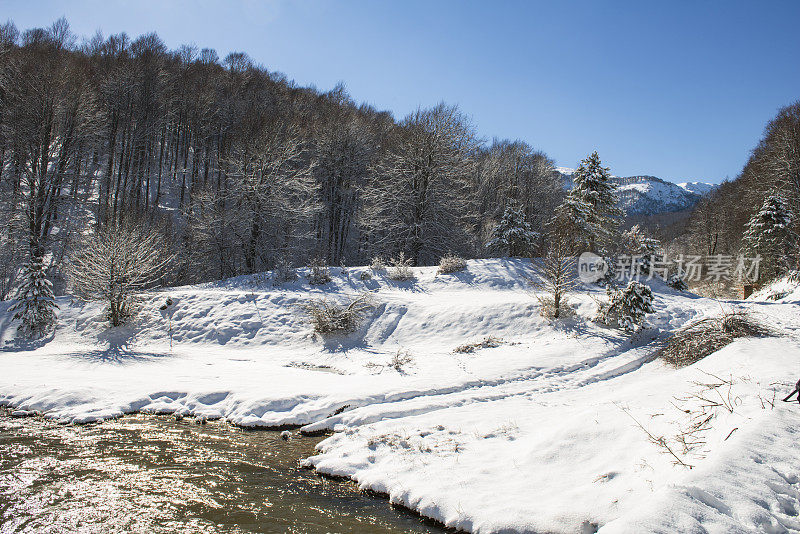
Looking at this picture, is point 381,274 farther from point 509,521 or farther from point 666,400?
point 509,521

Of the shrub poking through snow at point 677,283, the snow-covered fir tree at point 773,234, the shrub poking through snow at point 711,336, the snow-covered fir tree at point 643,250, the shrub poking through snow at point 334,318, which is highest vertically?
the snow-covered fir tree at point 773,234

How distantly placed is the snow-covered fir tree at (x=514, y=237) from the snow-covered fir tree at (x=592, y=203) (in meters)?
2.83

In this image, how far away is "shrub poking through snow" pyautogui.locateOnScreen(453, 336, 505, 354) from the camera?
13.9 meters

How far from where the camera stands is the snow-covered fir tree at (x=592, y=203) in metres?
23.4

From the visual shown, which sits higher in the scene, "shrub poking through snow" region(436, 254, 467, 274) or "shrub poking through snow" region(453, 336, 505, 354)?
"shrub poking through snow" region(436, 254, 467, 274)

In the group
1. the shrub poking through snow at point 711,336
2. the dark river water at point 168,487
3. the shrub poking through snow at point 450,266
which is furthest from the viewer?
the shrub poking through snow at point 450,266

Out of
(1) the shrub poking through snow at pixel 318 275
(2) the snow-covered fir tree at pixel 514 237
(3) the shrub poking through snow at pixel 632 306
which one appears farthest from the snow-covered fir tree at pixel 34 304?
(2) the snow-covered fir tree at pixel 514 237

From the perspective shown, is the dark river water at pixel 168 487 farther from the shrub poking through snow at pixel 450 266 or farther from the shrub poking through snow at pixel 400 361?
the shrub poking through snow at pixel 450 266

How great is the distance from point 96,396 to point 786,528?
12.6 m

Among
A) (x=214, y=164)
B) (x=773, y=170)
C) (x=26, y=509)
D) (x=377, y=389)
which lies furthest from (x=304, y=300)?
(x=773, y=170)

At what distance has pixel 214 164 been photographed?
1511 inches

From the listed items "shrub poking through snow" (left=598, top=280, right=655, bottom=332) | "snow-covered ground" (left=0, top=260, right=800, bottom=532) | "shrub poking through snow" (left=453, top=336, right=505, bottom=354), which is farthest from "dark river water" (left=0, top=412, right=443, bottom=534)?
"shrub poking through snow" (left=598, top=280, right=655, bottom=332)

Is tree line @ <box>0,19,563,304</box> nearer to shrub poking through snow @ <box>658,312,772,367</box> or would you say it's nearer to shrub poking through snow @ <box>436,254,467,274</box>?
A: shrub poking through snow @ <box>436,254,467,274</box>

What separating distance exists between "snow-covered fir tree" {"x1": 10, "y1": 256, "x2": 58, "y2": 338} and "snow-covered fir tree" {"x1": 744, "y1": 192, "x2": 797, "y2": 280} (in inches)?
1485
